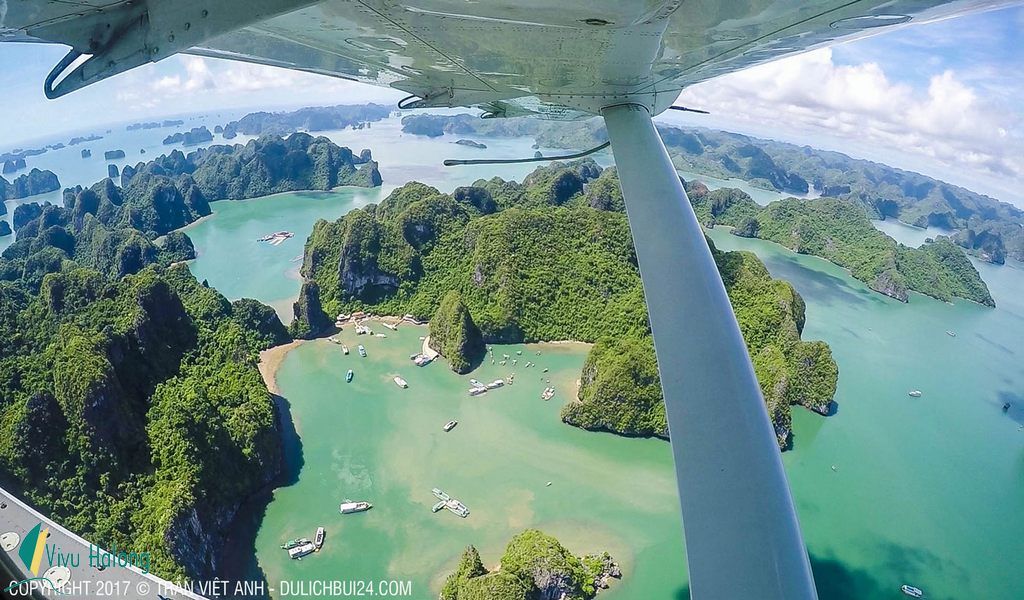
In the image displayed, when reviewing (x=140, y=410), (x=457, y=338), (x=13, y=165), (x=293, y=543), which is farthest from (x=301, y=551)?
(x=13, y=165)

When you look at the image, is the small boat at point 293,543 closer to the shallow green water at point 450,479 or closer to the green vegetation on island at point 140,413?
the shallow green water at point 450,479

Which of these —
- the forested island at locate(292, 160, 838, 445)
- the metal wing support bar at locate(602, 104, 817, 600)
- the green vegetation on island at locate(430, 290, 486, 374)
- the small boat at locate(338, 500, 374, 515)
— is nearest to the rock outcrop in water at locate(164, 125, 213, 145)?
the forested island at locate(292, 160, 838, 445)

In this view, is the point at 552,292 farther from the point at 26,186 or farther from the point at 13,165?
the point at 13,165

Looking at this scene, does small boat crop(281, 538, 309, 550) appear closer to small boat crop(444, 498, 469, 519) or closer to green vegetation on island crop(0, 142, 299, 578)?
green vegetation on island crop(0, 142, 299, 578)

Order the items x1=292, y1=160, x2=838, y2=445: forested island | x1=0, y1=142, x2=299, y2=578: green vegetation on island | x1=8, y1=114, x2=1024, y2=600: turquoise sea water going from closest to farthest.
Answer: x1=0, y1=142, x2=299, y2=578: green vegetation on island → x1=8, y1=114, x2=1024, y2=600: turquoise sea water → x1=292, y1=160, x2=838, y2=445: forested island

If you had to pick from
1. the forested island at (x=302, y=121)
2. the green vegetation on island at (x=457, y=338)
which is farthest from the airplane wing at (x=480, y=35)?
the forested island at (x=302, y=121)

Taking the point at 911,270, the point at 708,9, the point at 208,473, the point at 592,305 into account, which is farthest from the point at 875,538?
the point at 911,270

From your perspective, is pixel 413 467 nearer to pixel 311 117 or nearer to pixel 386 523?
pixel 386 523
